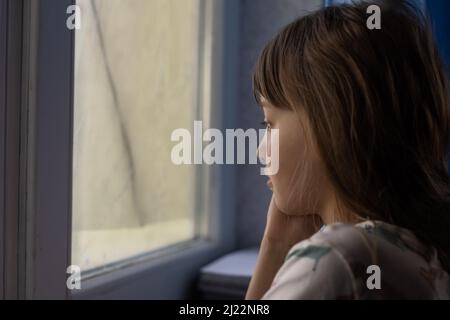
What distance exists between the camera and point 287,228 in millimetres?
740

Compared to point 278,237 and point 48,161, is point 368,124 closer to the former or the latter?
point 278,237

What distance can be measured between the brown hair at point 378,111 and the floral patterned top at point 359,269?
0.17 feet

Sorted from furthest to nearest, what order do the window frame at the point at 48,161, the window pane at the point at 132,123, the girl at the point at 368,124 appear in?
the window pane at the point at 132,123 < the window frame at the point at 48,161 < the girl at the point at 368,124

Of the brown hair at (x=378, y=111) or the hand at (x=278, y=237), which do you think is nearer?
the brown hair at (x=378, y=111)

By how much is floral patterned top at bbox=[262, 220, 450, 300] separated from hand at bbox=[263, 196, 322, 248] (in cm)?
29

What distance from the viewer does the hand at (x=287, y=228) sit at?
0.73 m

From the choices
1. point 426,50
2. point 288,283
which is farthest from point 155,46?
point 288,283

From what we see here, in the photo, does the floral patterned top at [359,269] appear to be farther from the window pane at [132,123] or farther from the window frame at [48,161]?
the window pane at [132,123]

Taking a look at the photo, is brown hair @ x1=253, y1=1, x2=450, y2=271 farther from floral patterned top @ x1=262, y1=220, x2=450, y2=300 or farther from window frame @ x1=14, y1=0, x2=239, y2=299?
window frame @ x1=14, y1=0, x2=239, y2=299

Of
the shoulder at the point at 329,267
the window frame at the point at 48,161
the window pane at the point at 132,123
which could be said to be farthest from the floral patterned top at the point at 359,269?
the window pane at the point at 132,123

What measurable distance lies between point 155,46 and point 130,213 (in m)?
0.35

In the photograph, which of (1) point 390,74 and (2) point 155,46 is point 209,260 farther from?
→ (1) point 390,74

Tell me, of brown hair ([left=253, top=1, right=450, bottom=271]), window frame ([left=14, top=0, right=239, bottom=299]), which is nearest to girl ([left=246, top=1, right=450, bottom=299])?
brown hair ([left=253, top=1, right=450, bottom=271])

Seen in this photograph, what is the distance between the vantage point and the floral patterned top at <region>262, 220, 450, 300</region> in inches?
15.1
